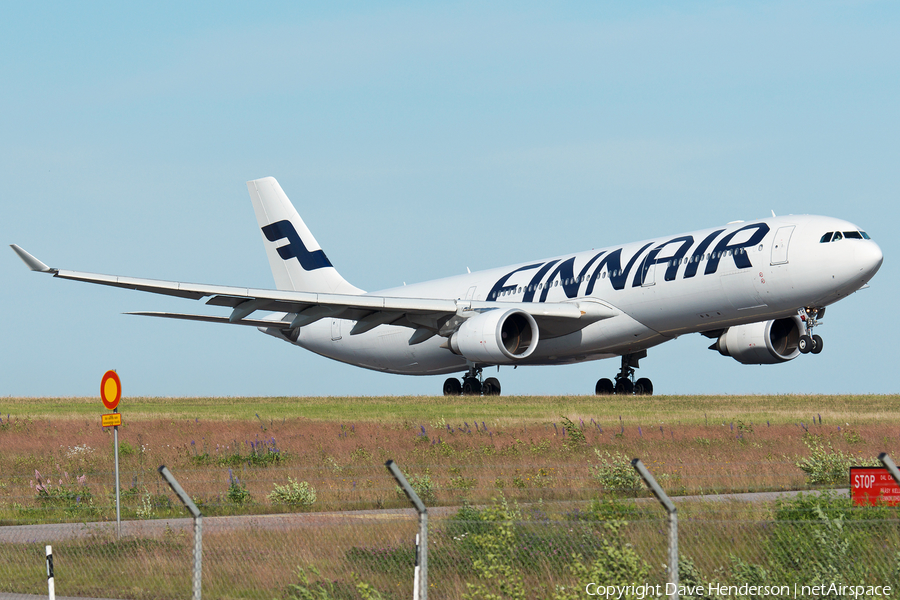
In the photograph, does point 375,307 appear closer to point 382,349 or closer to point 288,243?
point 382,349

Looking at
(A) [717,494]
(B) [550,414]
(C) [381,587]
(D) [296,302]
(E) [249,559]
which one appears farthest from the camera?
(D) [296,302]

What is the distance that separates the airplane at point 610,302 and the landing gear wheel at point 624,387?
0.15 ft

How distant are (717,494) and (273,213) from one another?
3313 cm

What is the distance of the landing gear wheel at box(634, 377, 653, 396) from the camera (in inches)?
1489

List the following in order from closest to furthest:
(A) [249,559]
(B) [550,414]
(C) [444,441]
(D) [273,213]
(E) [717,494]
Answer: (A) [249,559] → (E) [717,494] → (C) [444,441] → (B) [550,414] → (D) [273,213]

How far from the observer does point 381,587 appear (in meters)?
10.8

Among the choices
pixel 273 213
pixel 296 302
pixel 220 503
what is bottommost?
pixel 220 503

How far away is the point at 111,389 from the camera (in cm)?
1566

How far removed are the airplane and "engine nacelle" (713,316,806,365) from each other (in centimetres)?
5

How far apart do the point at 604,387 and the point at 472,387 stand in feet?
16.9

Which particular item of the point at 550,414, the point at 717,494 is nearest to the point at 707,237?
the point at 550,414

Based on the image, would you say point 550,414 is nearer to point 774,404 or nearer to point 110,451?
point 774,404

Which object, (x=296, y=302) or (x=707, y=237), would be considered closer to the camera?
(x=707, y=237)

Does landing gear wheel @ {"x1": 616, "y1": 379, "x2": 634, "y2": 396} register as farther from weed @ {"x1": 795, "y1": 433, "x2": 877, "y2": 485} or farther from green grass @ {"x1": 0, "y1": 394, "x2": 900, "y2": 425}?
weed @ {"x1": 795, "y1": 433, "x2": 877, "y2": 485}
